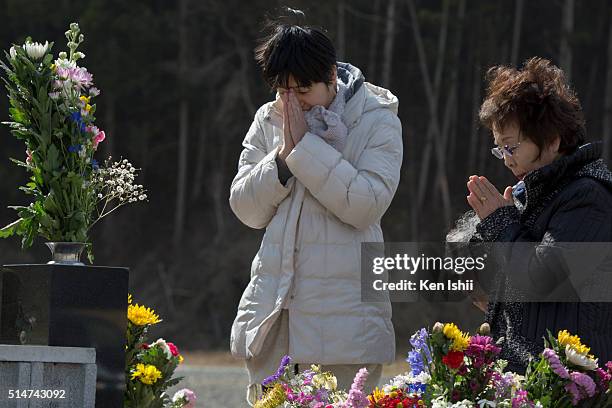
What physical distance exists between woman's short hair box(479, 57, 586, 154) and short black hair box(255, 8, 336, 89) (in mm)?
675

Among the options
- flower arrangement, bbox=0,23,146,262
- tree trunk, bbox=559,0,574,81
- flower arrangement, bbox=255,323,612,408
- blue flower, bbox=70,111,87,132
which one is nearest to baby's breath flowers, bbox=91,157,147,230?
flower arrangement, bbox=0,23,146,262

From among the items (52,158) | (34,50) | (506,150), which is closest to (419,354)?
(506,150)

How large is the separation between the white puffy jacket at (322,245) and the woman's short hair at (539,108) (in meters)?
0.60

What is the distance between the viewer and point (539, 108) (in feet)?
13.6

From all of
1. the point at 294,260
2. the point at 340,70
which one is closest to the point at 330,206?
the point at 294,260

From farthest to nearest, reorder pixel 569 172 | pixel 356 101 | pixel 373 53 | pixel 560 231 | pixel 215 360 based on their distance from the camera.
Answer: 1. pixel 373 53
2. pixel 215 360
3. pixel 356 101
4. pixel 569 172
5. pixel 560 231

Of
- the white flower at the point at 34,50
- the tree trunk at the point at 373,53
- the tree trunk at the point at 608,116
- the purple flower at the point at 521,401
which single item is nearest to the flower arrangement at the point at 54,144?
the white flower at the point at 34,50

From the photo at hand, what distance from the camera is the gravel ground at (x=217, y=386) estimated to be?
11.3 meters

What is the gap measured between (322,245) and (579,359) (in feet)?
3.81

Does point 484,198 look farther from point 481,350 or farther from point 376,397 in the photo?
point 376,397

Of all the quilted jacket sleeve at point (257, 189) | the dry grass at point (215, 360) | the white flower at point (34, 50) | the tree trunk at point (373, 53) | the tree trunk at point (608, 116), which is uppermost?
the tree trunk at point (373, 53)

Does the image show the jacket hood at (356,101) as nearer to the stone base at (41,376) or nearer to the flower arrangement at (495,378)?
the flower arrangement at (495,378)

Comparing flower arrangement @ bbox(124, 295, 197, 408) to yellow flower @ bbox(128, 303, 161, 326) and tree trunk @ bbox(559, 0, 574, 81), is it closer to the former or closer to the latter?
yellow flower @ bbox(128, 303, 161, 326)

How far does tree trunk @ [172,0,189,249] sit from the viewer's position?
2806cm
